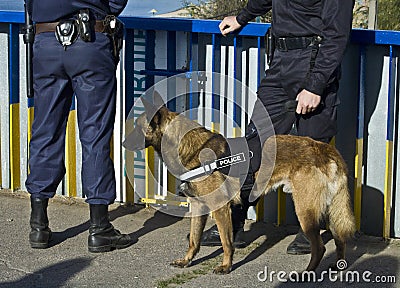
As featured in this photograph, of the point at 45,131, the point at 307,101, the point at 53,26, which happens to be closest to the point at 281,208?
the point at 307,101

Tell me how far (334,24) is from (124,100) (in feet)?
7.15

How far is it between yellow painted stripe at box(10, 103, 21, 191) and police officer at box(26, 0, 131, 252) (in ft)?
4.43

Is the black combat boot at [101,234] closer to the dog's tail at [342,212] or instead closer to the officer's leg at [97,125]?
the officer's leg at [97,125]

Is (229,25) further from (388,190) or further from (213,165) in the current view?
(388,190)

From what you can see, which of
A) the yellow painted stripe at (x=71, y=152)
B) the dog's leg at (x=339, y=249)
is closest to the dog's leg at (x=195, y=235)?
the dog's leg at (x=339, y=249)

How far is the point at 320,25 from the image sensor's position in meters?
5.30

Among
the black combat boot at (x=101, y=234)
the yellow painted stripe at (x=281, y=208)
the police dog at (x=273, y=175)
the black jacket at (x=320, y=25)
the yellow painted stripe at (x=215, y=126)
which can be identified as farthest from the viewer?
the yellow painted stripe at (x=215, y=126)

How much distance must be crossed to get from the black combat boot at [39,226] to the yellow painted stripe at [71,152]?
1.12 metres

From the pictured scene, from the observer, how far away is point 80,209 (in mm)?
6793

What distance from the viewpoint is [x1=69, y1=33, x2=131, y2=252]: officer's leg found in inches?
216

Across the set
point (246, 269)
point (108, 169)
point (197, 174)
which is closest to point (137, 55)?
point (108, 169)

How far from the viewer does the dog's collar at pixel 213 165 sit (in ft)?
17.3

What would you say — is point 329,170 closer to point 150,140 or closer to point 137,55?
point 150,140

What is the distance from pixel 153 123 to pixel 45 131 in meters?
0.83
